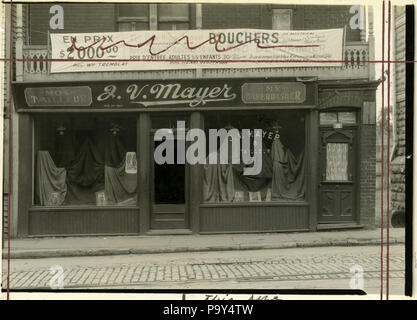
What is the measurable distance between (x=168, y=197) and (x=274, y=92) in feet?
11.5

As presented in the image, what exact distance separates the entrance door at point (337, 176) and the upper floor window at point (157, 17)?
423cm

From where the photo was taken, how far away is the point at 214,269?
26.9ft

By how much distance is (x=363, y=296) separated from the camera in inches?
221

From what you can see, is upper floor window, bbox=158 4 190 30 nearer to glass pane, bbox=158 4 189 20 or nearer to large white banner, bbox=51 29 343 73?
glass pane, bbox=158 4 189 20

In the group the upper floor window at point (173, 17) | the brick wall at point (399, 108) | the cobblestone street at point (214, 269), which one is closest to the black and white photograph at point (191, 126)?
the upper floor window at point (173, 17)

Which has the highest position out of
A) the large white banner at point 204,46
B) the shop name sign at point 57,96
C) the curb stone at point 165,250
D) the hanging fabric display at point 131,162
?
the large white banner at point 204,46

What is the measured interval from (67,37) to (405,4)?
7578 mm

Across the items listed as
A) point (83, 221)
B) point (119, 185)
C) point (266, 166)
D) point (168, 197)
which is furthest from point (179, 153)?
point (83, 221)

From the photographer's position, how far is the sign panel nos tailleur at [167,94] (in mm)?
11320

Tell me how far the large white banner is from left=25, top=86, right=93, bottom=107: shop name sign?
715mm

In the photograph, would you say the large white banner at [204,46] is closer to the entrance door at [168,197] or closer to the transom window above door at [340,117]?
the transom window above door at [340,117]

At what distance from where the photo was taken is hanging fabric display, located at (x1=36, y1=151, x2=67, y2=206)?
11594 millimetres

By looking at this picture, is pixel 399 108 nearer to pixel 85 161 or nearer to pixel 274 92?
pixel 274 92
